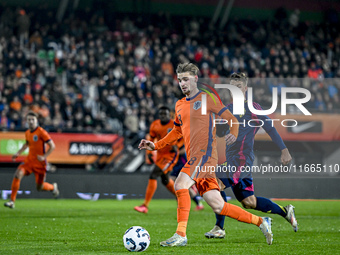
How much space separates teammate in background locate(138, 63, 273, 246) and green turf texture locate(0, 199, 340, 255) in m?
0.32

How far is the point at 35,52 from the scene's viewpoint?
21.0 m

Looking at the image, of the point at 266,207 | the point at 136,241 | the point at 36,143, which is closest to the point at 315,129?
the point at 36,143

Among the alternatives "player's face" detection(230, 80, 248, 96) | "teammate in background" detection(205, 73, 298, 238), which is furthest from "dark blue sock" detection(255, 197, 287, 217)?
"player's face" detection(230, 80, 248, 96)

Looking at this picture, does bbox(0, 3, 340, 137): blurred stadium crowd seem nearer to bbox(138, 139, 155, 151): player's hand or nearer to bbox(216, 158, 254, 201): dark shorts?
bbox(216, 158, 254, 201): dark shorts

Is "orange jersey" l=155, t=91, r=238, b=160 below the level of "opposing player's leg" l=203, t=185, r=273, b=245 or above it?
above

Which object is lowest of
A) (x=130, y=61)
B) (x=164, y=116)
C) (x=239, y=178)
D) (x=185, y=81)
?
(x=239, y=178)

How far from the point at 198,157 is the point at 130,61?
15.3 metres

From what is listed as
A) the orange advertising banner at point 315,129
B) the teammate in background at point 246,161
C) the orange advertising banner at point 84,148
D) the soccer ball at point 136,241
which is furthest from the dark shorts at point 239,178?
the orange advertising banner at point 315,129

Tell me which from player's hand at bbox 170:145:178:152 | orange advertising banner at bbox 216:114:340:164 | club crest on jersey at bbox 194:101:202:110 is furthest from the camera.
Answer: orange advertising banner at bbox 216:114:340:164

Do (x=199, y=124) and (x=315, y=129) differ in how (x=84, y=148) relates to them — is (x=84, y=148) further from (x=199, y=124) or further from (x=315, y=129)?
(x=199, y=124)

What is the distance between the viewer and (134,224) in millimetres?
9938

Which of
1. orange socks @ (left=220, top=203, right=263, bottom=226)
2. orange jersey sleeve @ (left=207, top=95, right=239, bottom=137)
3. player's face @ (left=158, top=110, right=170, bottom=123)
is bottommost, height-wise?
orange socks @ (left=220, top=203, right=263, bottom=226)

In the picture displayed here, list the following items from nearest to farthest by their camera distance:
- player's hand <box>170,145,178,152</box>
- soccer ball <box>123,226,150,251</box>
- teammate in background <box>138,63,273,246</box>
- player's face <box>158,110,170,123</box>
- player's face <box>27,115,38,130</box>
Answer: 1. soccer ball <box>123,226,150,251</box>
2. teammate in background <box>138,63,273,246</box>
3. player's face <box>158,110,170,123</box>
4. player's hand <box>170,145,178,152</box>
5. player's face <box>27,115,38,130</box>

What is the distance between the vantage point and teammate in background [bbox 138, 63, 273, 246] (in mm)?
6914
